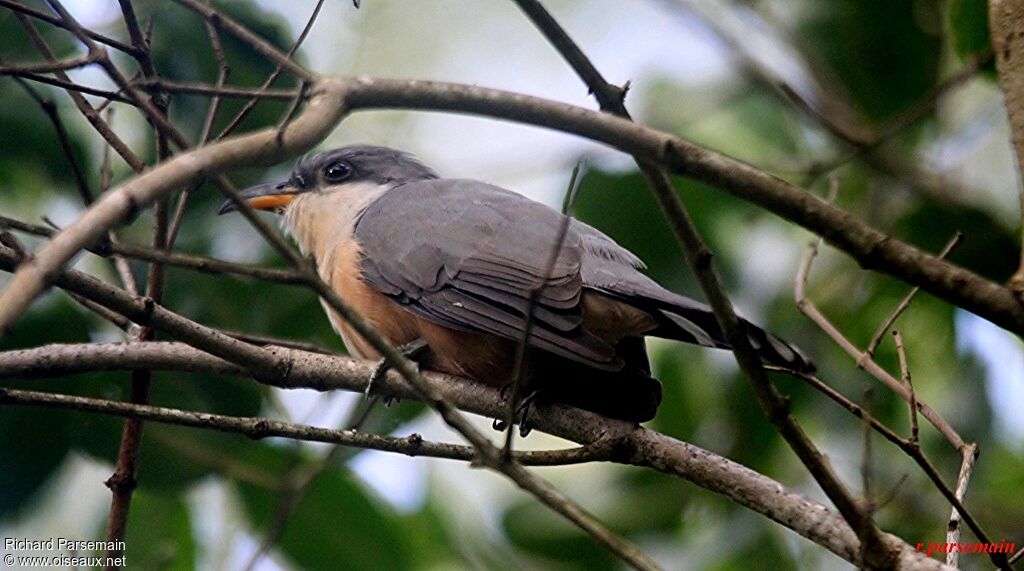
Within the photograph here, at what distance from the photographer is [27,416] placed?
4.27m

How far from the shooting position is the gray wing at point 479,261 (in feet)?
11.3

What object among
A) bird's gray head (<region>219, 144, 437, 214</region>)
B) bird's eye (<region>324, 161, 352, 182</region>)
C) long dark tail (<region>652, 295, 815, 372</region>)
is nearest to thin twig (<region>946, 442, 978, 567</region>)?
long dark tail (<region>652, 295, 815, 372</region>)

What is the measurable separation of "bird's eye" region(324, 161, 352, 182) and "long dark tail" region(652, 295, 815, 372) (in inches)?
80.1

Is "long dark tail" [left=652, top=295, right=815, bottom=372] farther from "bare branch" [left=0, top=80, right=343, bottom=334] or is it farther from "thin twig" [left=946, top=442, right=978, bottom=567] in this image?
"bare branch" [left=0, top=80, right=343, bottom=334]

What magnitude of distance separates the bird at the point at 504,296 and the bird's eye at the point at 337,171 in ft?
0.94

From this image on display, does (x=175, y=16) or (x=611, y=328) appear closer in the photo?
(x=611, y=328)

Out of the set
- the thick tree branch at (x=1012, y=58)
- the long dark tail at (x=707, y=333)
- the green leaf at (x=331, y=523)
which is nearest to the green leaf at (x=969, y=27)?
the thick tree branch at (x=1012, y=58)

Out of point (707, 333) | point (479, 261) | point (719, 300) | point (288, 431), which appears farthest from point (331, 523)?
point (719, 300)

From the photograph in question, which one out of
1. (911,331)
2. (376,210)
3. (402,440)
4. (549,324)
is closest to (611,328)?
(549,324)

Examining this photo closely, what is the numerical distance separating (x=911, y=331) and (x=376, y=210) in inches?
99.9

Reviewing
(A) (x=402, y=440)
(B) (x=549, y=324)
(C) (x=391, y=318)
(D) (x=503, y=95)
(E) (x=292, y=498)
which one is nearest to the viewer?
(D) (x=503, y=95)

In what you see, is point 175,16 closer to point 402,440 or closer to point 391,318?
point 391,318

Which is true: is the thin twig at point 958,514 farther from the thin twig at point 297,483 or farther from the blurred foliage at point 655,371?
the thin twig at point 297,483

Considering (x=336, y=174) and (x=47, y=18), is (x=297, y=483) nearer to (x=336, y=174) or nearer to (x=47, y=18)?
(x=336, y=174)
